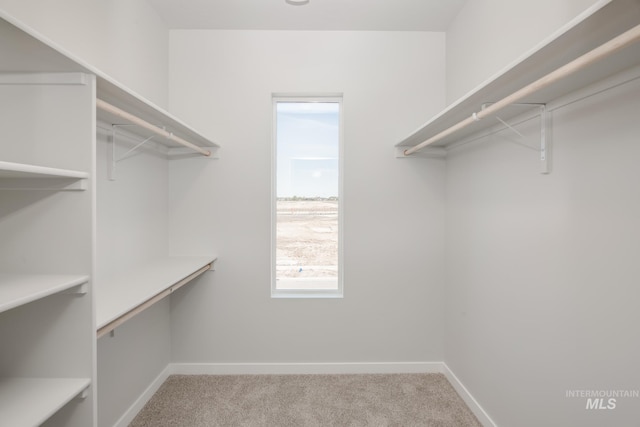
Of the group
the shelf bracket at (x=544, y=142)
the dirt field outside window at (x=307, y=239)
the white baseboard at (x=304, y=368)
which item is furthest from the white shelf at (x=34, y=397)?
the shelf bracket at (x=544, y=142)

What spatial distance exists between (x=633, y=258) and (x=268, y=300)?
7.06 feet

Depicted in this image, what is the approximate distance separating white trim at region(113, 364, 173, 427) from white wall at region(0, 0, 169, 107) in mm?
1945

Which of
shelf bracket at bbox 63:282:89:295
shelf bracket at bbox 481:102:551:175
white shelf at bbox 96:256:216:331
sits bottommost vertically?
white shelf at bbox 96:256:216:331

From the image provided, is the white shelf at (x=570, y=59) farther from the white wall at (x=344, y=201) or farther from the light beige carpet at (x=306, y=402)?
the light beige carpet at (x=306, y=402)

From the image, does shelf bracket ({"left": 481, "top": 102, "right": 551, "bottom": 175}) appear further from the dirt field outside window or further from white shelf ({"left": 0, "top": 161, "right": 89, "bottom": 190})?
white shelf ({"left": 0, "top": 161, "right": 89, "bottom": 190})

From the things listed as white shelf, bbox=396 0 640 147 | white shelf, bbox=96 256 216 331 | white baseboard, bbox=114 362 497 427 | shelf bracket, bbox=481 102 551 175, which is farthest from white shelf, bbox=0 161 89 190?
white baseboard, bbox=114 362 497 427

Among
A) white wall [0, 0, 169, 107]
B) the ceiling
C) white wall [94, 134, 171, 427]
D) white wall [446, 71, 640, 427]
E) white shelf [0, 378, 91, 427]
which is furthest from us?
the ceiling

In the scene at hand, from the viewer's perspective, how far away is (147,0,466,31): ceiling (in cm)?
221

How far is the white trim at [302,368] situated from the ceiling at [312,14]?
260cm

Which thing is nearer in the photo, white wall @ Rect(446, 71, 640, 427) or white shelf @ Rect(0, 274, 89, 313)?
white shelf @ Rect(0, 274, 89, 313)

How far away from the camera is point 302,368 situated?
2572 millimetres

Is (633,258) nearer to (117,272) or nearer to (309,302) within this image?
(309,302)

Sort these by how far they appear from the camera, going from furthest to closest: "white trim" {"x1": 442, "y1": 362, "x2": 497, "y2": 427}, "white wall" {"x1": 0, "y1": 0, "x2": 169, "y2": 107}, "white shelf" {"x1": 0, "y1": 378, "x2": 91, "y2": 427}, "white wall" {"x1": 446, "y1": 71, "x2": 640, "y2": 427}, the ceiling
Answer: the ceiling < "white trim" {"x1": 442, "y1": 362, "x2": 497, "y2": 427} < "white wall" {"x1": 0, "y1": 0, "x2": 169, "y2": 107} < "white wall" {"x1": 446, "y1": 71, "x2": 640, "y2": 427} < "white shelf" {"x1": 0, "y1": 378, "x2": 91, "y2": 427}

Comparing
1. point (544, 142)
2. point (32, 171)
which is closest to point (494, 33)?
point (544, 142)
